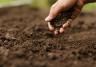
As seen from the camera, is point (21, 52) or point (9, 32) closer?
point (21, 52)

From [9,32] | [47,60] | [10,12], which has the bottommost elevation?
[47,60]

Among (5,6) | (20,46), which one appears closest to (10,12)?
(5,6)

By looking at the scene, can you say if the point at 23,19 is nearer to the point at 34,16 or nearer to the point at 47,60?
the point at 34,16

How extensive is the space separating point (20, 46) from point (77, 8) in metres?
0.78

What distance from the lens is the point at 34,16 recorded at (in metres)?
5.67

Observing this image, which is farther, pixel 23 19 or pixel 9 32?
pixel 23 19

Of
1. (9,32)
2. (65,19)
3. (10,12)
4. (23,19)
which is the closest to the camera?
(65,19)

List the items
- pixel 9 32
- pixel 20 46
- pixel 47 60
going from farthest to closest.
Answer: pixel 9 32 → pixel 20 46 → pixel 47 60

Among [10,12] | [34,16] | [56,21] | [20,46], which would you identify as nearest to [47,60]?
[20,46]

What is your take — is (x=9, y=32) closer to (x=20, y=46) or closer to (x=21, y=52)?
(x=20, y=46)

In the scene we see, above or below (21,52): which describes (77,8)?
above

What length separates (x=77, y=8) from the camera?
3.38 m

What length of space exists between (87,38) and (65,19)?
0.36m

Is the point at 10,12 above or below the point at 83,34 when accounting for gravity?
above
